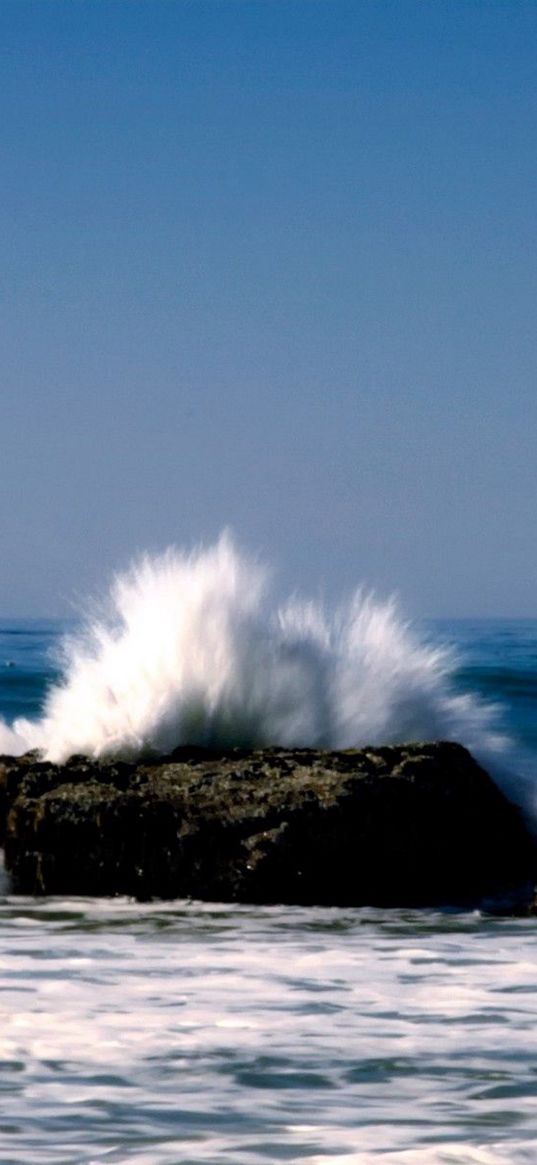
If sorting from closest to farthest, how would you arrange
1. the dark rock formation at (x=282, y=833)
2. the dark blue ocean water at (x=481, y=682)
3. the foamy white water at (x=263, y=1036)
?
the foamy white water at (x=263, y=1036), the dark rock formation at (x=282, y=833), the dark blue ocean water at (x=481, y=682)

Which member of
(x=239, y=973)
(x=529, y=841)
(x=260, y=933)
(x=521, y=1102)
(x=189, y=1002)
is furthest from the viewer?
(x=529, y=841)

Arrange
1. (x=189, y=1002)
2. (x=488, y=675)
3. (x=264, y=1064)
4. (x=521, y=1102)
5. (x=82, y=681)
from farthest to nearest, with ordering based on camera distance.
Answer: (x=488, y=675) → (x=82, y=681) → (x=189, y=1002) → (x=264, y=1064) → (x=521, y=1102)

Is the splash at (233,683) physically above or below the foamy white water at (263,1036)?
above

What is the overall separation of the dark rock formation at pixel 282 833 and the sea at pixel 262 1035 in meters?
0.13

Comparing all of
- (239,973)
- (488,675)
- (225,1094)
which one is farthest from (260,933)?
(488,675)

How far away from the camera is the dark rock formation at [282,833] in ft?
23.1

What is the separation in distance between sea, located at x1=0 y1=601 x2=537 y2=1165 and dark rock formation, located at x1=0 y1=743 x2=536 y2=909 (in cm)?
13

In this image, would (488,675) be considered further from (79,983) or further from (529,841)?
(79,983)

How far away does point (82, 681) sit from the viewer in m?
8.59

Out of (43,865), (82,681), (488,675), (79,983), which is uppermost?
(488,675)

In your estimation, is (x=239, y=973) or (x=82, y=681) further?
(x=82, y=681)

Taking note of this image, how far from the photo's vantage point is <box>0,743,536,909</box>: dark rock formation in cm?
705

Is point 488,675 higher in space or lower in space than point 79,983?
higher

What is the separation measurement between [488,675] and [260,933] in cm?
1335
